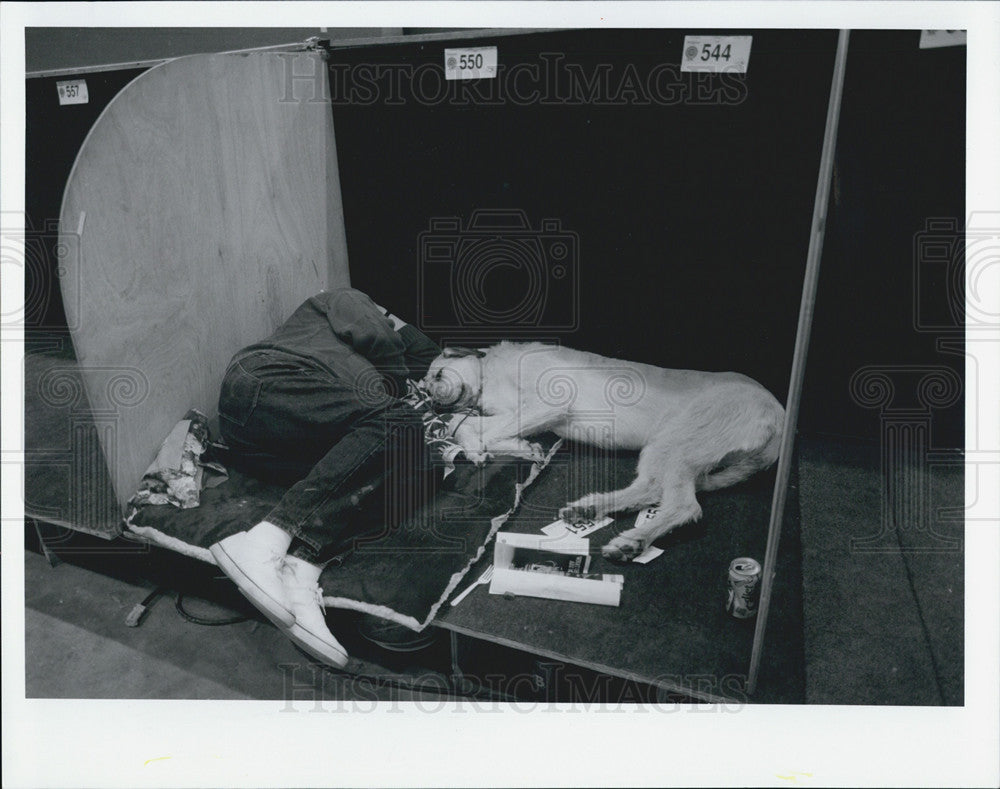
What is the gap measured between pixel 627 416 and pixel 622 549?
0.50 meters

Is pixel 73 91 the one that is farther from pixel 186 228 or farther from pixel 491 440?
pixel 491 440

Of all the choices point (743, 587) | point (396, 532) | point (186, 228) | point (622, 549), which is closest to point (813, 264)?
point (743, 587)

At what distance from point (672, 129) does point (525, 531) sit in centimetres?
120

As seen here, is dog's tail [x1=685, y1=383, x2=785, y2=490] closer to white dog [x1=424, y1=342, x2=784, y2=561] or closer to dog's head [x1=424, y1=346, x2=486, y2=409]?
white dog [x1=424, y1=342, x2=784, y2=561]

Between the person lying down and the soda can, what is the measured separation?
739 mm

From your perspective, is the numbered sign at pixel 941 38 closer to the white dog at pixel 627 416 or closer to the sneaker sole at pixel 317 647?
the white dog at pixel 627 416

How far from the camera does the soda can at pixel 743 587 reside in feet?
5.30

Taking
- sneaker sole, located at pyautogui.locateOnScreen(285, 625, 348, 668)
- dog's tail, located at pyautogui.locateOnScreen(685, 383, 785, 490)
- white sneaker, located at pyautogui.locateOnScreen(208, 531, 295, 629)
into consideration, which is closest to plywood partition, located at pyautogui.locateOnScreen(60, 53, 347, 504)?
white sneaker, located at pyautogui.locateOnScreen(208, 531, 295, 629)

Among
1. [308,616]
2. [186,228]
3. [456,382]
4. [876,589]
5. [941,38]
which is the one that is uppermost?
[941,38]

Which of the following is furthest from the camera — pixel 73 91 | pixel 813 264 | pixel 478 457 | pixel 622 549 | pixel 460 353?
pixel 73 91

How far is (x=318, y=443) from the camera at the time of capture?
6.57ft

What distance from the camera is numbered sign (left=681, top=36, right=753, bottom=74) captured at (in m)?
1.81

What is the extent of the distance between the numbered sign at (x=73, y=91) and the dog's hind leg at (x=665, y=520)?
232 cm

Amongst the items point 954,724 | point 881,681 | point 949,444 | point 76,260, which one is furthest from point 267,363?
point 949,444
